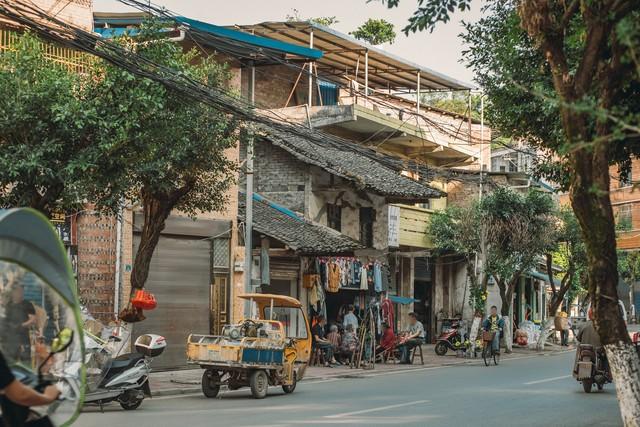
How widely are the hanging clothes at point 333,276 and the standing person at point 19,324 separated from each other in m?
24.6

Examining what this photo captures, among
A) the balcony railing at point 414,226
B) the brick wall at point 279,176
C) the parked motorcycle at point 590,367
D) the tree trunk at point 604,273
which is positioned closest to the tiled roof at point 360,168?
the brick wall at point 279,176

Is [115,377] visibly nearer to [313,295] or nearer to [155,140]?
[155,140]

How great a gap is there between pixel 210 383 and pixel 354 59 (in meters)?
18.3

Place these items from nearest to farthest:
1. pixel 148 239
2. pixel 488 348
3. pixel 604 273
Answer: pixel 604 273 < pixel 148 239 < pixel 488 348

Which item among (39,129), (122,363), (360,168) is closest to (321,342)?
(360,168)

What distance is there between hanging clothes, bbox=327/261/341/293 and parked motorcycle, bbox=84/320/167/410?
14433 mm

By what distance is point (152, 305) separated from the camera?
763 inches

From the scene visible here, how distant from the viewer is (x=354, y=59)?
3444cm

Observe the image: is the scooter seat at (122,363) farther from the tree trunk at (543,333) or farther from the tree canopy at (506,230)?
the tree trunk at (543,333)

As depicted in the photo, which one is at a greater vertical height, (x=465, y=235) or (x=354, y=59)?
(x=354, y=59)

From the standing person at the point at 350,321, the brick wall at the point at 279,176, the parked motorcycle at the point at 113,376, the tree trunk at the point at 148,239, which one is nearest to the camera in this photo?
the parked motorcycle at the point at 113,376

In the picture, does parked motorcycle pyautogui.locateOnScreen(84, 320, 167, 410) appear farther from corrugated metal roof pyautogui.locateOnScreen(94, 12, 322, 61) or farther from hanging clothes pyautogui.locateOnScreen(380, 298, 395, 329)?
hanging clothes pyautogui.locateOnScreen(380, 298, 395, 329)

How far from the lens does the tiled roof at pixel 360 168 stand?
31.4 m

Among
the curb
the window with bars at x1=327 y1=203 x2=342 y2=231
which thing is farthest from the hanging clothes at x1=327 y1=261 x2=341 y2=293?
the curb
